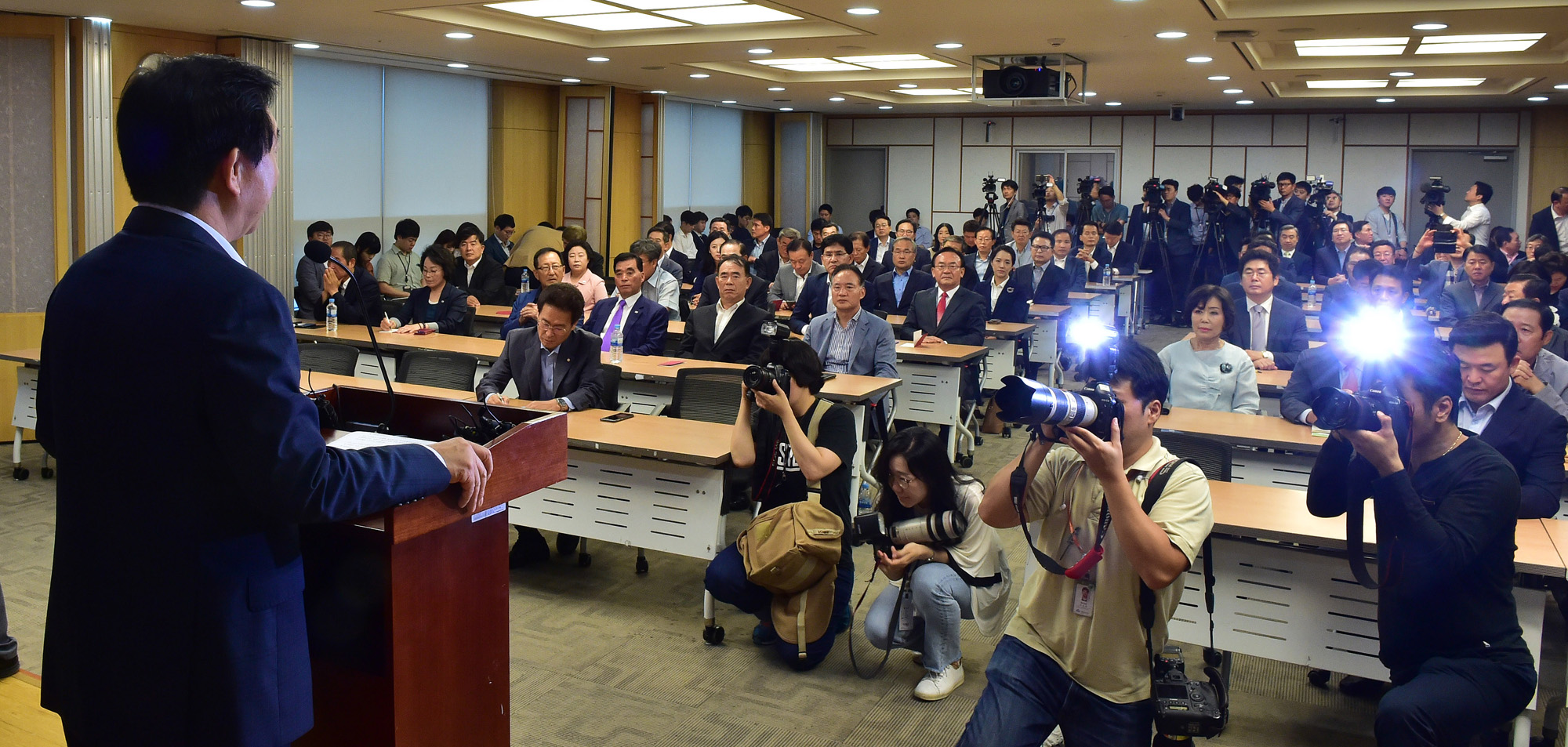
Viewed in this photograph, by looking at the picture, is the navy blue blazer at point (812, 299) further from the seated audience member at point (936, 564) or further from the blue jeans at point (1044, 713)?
the blue jeans at point (1044, 713)

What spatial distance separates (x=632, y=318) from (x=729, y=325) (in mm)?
598

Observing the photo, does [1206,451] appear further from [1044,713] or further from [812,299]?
[812,299]

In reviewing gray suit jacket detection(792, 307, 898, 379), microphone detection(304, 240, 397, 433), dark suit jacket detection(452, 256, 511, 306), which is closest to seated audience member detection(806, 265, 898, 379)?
gray suit jacket detection(792, 307, 898, 379)

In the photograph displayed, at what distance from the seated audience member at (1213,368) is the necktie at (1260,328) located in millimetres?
1026

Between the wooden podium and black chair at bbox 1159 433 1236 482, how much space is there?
262 centimetres

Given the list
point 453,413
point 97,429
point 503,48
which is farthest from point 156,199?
point 503,48

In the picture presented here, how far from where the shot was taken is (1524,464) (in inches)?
130

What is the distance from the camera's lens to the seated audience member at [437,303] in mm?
7324

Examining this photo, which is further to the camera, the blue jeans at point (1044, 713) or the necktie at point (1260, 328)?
the necktie at point (1260, 328)

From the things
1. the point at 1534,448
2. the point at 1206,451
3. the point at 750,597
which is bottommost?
the point at 750,597

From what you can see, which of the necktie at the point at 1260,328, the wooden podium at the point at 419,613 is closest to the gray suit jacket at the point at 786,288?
the necktie at the point at 1260,328

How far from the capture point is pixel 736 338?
6.40 m

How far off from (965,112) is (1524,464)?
13715 millimetres

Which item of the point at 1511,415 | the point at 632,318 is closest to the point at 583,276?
the point at 632,318
